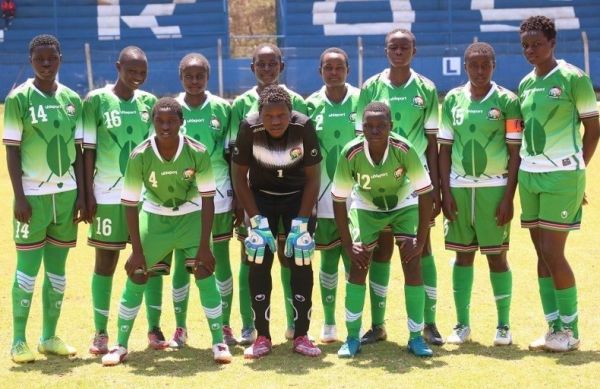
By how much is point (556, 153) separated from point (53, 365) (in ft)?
13.2

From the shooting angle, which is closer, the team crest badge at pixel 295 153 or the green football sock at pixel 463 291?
the team crest badge at pixel 295 153

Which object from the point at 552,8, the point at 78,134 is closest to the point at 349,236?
the point at 78,134

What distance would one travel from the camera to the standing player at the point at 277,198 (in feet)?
23.2

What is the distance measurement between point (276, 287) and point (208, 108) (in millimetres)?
2614

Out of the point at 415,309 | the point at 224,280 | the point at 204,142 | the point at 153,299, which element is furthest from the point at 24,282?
the point at 415,309

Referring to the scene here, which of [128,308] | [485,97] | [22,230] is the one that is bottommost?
[128,308]

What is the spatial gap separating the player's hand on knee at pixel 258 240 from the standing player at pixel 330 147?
0.73 meters

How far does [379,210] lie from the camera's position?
720 cm

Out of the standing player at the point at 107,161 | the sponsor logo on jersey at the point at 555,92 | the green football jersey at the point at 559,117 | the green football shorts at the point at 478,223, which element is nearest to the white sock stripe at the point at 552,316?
the green football shorts at the point at 478,223

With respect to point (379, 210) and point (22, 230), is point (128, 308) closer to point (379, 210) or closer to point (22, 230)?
point (22, 230)

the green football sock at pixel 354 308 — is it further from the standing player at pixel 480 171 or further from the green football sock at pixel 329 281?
the standing player at pixel 480 171

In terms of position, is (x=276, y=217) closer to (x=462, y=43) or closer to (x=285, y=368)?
(x=285, y=368)

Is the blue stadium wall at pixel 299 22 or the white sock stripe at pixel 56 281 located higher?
the blue stadium wall at pixel 299 22

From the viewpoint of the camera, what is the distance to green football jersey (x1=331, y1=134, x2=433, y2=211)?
22.9ft
